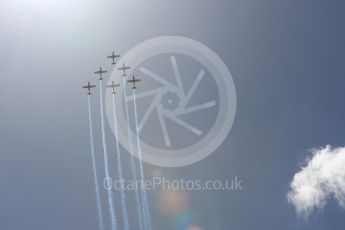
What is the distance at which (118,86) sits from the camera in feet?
480

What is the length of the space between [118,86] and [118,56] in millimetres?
7459

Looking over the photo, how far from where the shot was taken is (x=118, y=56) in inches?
5586

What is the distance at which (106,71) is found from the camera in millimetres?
145875

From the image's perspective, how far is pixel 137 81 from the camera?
144 m

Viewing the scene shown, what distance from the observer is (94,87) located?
146m

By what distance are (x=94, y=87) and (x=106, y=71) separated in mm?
4195

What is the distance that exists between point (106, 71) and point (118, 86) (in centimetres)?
402

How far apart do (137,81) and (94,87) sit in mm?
9366

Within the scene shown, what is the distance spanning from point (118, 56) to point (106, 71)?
5.65m

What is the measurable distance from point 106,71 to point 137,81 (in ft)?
23.9
